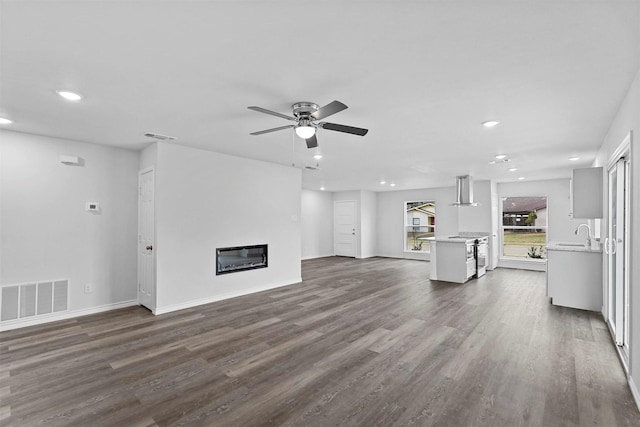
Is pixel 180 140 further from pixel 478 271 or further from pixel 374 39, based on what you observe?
pixel 478 271

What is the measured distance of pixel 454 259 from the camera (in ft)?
21.9

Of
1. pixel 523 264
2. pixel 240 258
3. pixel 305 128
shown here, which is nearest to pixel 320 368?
pixel 305 128

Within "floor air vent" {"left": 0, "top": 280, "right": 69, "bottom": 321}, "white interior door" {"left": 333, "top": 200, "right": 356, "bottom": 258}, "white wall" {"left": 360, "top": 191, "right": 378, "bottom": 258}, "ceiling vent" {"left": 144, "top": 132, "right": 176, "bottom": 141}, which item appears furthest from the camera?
"white interior door" {"left": 333, "top": 200, "right": 356, "bottom": 258}

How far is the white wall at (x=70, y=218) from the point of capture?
12.9ft

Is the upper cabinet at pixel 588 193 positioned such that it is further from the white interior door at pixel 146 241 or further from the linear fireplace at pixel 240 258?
the white interior door at pixel 146 241

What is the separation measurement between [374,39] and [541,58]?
1183 millimetres

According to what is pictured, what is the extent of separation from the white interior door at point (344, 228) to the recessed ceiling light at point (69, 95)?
8777 mm

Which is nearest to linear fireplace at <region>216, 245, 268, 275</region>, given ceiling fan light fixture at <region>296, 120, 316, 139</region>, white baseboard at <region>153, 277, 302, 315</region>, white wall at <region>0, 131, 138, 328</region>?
white baseboard at <region>153, 277, 302, 315</region>

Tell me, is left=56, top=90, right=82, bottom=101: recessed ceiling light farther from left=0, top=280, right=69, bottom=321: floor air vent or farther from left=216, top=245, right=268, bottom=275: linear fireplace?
left=216, top=245, right=268, bottom=275: linear fireplace

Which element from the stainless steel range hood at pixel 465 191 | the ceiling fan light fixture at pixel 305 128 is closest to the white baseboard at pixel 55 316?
the ceiling fan light fixture at pixel 305 128

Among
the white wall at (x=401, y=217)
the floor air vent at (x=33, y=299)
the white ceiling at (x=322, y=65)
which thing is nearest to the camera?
the white ceiling at (x=322, y=65)

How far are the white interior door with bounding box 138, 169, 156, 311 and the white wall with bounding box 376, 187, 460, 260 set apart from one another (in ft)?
26.7

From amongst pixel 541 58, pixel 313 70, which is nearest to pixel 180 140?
pixel 313 70

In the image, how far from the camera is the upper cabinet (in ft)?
13.6
